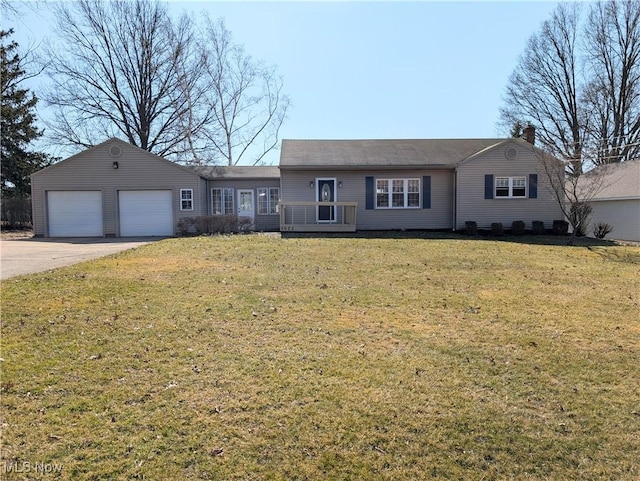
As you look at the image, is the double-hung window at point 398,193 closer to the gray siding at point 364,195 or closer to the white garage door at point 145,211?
the gray siding at point 364,195

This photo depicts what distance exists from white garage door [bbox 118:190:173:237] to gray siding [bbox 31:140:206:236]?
0.88ft

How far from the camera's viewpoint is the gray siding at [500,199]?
1833cm

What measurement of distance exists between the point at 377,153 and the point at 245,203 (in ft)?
22.9

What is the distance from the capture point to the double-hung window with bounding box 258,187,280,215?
2164 centimetres

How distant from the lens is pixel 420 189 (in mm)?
18984

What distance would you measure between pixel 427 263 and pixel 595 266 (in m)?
4.16

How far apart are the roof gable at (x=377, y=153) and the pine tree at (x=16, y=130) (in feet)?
64.1

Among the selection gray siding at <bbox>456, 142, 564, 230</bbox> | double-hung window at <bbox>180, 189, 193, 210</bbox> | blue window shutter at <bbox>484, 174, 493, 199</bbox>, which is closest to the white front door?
double-hung window at <bbox>180, 189, 193, 210</bbox>

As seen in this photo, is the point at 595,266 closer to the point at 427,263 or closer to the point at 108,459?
the point at 427,263

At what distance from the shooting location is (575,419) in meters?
3.35

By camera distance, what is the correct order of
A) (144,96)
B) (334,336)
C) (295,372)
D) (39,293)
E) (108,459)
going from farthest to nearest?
(144,96), (39,293), (334,336), (295,372), (108,459)

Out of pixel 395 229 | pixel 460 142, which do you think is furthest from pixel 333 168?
pixel 460 142

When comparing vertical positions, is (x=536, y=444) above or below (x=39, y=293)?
below

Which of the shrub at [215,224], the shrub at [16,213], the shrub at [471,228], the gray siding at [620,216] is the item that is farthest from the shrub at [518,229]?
the shrub at [16,213]
